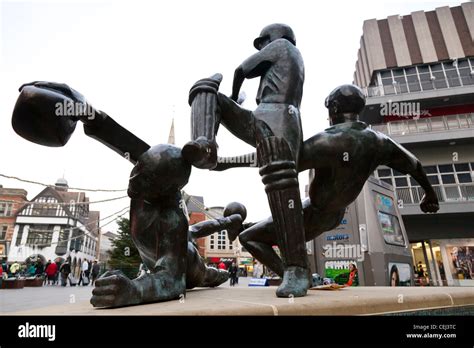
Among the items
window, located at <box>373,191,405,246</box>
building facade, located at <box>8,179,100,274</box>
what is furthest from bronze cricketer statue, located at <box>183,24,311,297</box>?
building facade, located at <box>8,179,100,274</box>

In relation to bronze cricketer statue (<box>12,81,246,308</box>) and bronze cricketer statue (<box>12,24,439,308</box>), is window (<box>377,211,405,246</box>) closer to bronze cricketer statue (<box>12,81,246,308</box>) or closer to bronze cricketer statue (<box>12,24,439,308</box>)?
bronze cricketer statue (<box>12,24,439,308</box>)

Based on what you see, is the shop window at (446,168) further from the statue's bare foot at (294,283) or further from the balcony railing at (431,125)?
the statue's bare foot at (294,283)

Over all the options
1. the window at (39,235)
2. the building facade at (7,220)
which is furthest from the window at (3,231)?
the window at (39,235)

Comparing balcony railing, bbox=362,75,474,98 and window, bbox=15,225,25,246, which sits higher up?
balcony railing, bbox=362,75,474,98

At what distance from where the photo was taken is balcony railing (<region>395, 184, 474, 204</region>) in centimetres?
1300

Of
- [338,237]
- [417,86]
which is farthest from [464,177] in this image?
[338,237]

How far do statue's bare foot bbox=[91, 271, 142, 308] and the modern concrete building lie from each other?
A: 12.3 meters

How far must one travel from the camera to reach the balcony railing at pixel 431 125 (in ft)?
46.2

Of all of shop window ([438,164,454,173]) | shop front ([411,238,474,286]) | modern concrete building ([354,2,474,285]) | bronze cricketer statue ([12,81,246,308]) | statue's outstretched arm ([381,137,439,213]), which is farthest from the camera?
shop window ([438,164,454,173])

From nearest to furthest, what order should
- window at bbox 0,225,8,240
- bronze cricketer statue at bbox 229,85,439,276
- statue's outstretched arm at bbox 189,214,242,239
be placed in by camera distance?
bronze cricketer statue at bbox 229,85,439,276
statue's outstretched arm at bbox 189,214,242,239
window at bbox 0,225,8,240

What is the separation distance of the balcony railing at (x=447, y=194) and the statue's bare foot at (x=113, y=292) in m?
14.5

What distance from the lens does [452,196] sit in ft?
43.1
